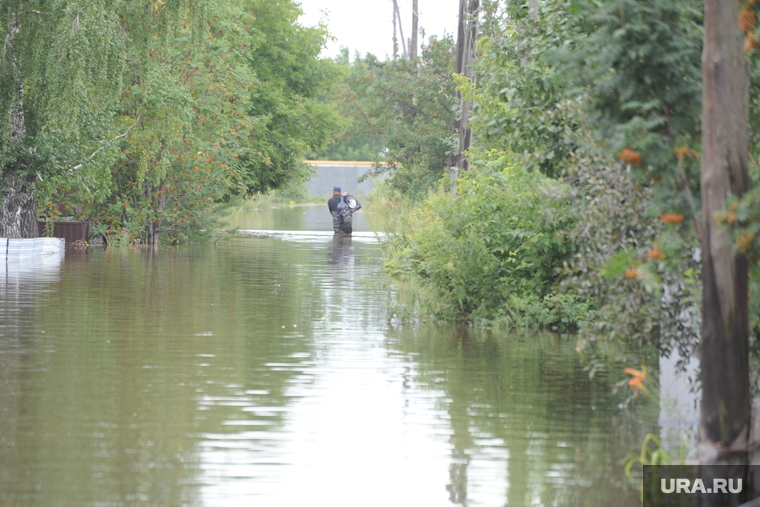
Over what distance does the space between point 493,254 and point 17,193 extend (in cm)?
1339

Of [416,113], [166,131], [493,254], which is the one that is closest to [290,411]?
[493,254]

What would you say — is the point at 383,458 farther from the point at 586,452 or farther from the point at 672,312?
the point at 672,312

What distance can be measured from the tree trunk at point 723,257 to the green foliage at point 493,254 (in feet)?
21.7

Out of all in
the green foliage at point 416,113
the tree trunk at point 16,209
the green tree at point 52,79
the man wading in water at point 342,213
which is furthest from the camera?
the green foliage at point 416,113

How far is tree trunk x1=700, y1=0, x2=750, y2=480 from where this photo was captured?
5.61m

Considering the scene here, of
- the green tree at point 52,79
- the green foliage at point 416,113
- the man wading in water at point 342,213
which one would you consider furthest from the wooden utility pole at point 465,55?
the green foliage at point 416,113

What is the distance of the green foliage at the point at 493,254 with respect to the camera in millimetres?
12867

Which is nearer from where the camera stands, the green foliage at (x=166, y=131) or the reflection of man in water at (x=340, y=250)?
the green foliage at (x=166, y=131)

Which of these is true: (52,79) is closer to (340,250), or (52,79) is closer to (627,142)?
(340,250)

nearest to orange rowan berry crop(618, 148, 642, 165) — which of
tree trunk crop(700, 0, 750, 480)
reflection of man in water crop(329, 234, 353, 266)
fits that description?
tree trunk crop(700, 0, 750, 480)

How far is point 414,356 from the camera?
1085 centimetres

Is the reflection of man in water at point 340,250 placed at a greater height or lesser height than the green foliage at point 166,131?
lesser

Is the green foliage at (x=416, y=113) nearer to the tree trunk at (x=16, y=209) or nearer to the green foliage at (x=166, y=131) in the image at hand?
the green foliage at (x=166, y=131)

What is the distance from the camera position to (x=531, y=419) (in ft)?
26.5
